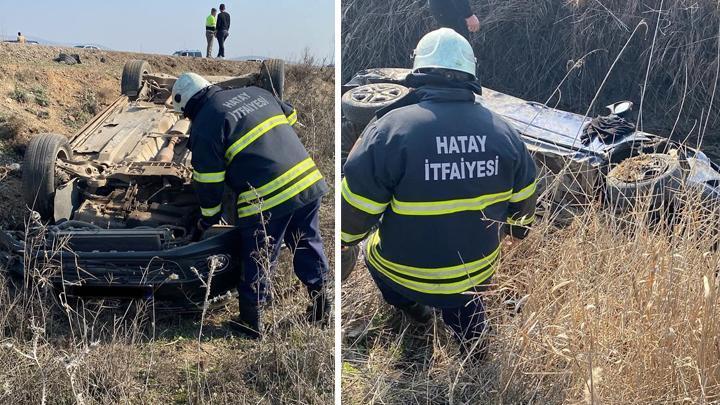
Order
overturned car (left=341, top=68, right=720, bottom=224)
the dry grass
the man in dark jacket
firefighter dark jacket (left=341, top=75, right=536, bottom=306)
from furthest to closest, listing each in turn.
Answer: the man in dark jacket
overturned car (left=341, top=68, right=720, bottom=224)
firefighter dark jacket (left=341, top=75, right=536, bottom=306)
the dry grass

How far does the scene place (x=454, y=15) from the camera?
527cm

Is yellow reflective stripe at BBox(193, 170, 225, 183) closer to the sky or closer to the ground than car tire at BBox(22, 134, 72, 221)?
closer to the sky

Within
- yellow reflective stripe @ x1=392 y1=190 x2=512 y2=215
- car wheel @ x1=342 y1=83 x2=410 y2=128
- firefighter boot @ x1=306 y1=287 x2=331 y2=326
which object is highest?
car wheel @ x1=342 y1=83 x2=410 y2=128

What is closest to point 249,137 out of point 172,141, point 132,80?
point 172,141

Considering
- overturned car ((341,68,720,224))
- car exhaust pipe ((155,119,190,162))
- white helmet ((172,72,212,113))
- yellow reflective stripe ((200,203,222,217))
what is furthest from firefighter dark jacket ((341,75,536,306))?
car exhaust pipe ((155,119,190,162))

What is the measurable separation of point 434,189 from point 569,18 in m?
5.01

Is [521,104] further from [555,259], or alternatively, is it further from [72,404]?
[72,404]

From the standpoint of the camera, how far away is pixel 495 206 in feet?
9.60

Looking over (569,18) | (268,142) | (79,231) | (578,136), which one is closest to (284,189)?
(268,142)

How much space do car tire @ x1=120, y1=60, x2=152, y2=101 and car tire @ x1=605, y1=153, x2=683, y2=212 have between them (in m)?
4.45

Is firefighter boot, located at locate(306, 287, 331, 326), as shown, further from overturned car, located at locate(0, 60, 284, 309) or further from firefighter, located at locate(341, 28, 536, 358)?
firefighter, located at locate(341, 28, 536, 358)

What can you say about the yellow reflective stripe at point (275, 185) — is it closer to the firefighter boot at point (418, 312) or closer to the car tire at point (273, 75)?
the firefighter boot at point (418, 312)

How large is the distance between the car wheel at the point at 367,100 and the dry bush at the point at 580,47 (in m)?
1.90

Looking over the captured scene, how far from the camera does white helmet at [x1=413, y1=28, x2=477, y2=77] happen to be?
2.86 metres
